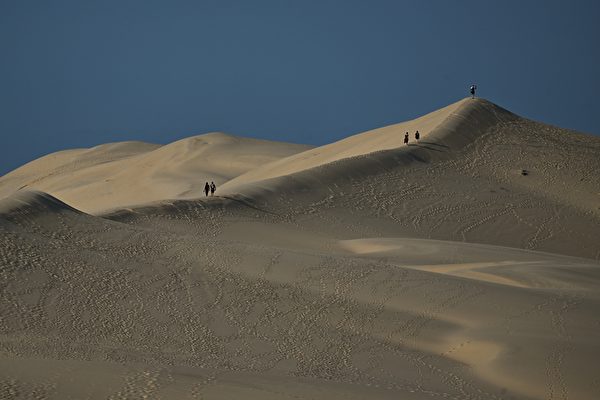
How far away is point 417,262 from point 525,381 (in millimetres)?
9687

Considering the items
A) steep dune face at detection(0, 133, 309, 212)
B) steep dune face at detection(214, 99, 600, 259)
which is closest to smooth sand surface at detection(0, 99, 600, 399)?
steep dune face at detection(214, 99, 600, 259)

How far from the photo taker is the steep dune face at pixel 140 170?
176 feet

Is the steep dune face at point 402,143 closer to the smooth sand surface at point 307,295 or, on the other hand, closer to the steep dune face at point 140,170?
the smooth sand surface at point 307,295

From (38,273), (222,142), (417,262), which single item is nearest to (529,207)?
(417,262)

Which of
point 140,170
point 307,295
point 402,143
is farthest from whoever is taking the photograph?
point 140,170

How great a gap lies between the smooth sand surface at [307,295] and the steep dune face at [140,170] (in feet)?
52.8

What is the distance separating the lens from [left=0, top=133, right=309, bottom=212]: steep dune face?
53.8 m

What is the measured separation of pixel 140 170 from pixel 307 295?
42.0 meters

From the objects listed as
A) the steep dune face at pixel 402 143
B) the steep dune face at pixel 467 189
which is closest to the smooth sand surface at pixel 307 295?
the steep dune face at pixel 467 189

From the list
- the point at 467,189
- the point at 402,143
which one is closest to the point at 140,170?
the point at 402,143

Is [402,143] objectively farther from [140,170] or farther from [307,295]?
[307,295]

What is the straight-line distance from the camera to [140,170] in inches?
2430

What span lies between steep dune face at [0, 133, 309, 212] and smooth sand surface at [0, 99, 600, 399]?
52.8ft

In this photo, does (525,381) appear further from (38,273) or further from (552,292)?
(38,273)
